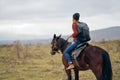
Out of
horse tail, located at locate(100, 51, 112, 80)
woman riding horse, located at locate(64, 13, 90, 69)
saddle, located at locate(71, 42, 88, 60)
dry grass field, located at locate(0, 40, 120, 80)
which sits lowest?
dry grass field, located at locate(0, 40, 120, 80)

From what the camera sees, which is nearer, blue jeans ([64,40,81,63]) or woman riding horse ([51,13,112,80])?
woman riding horse ([51,13,112,80])

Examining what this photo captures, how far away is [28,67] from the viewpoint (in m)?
24.9

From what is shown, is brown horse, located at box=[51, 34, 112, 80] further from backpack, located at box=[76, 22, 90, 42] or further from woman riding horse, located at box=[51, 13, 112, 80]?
backpack, located at box=[76, 22, 90, 42]

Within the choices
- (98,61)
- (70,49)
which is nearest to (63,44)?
(70,49)

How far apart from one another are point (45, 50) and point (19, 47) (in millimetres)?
2742

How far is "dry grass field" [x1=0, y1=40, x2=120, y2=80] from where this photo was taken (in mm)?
20638

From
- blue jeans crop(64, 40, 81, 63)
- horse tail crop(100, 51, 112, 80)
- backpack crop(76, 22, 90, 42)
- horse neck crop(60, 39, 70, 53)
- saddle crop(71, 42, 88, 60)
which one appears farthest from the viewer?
horse neck crop(60, 39, 70, 53)

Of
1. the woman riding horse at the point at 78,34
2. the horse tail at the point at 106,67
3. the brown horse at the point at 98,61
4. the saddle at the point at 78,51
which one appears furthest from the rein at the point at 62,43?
the horse tail at the point at 106,67

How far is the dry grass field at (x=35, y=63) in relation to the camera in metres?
20.6

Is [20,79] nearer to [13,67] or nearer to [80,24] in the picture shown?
[13,67]

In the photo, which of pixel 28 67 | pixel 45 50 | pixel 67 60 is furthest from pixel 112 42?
pixel 67 60

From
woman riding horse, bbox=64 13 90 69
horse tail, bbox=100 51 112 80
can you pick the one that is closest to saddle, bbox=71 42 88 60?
woman riding horse, bbox=64 13 90 69

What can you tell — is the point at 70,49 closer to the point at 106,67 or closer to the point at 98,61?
the point at 98,61

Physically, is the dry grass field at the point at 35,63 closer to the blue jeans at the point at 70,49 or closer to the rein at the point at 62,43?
the rein at the point at 62,43
